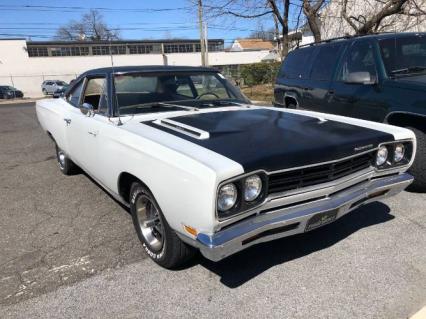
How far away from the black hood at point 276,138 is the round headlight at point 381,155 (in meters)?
0.09

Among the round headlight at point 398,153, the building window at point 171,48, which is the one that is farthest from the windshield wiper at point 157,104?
the building window at point 171,48

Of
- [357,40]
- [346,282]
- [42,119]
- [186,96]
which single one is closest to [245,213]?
[346,282]

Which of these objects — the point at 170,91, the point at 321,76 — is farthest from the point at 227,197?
the point at 321,76

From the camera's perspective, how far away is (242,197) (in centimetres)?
258

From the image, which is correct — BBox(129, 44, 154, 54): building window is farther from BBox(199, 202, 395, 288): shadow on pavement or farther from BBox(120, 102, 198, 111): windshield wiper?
BBox(199, 202, 395, 288): shadow on pavement

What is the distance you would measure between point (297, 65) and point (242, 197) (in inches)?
191

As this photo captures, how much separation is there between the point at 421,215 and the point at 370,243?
92cm

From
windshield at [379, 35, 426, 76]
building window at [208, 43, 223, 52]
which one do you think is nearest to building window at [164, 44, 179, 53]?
building window at [208, 43, 223, 52]

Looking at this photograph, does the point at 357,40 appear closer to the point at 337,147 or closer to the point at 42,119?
the point at 337,147

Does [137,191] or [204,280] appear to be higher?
[137,191]

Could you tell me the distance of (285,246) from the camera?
3.56 meters

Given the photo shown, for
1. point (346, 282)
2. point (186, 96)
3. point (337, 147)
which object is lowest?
point (346, 282)

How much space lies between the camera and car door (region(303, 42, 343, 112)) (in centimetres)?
597

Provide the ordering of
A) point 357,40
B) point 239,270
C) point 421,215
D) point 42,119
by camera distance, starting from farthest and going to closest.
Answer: point 42,119, point 357,40, point 421,215, point 239,270
